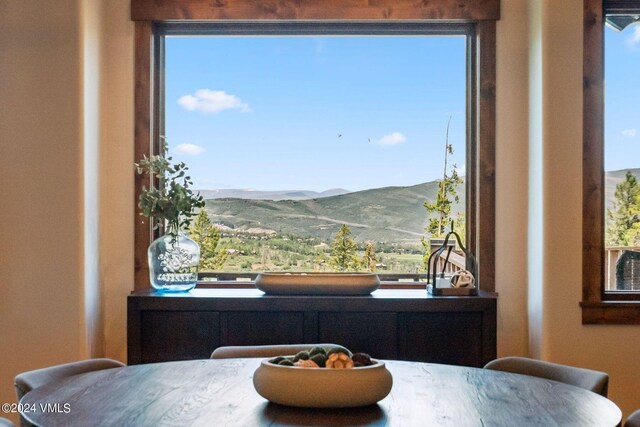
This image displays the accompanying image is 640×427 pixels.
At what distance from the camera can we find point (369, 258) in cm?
448

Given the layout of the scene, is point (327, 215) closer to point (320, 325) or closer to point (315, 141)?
point (315, 141)

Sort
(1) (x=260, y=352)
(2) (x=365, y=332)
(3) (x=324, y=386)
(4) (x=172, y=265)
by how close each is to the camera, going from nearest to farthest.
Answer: (3) (x=324, y=386), (1) (x=260, y=352), (2) (x=365, y=332), (4) (x=172, y=265)

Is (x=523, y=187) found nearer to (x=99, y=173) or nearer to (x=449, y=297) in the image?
(x=449, y=297)

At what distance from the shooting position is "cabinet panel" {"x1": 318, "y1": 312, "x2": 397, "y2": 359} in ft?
12.1

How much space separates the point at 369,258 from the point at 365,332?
856 mm

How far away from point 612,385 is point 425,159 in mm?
1564

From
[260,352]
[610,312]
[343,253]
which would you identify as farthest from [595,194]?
[260,352]

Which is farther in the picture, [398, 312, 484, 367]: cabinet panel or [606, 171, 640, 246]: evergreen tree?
[606, 171, 640, 246]: evergreen tree

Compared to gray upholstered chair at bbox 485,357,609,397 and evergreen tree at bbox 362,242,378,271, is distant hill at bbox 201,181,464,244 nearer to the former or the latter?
evergreen tree at bbox 362,242,378,271

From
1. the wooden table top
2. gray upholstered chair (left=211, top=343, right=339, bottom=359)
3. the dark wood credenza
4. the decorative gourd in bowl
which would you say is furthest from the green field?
the decorative gourd in bowl

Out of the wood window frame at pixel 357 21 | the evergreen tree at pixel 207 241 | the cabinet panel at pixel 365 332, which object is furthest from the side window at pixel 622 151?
the evergreen tree at pixel 207 241

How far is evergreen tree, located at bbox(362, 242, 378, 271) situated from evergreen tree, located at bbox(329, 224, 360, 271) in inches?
1.7

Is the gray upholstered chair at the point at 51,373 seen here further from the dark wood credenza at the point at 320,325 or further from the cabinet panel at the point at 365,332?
the cabinet panel at the point at 365,332

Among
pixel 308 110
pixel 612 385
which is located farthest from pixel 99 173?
pixel 612 385
